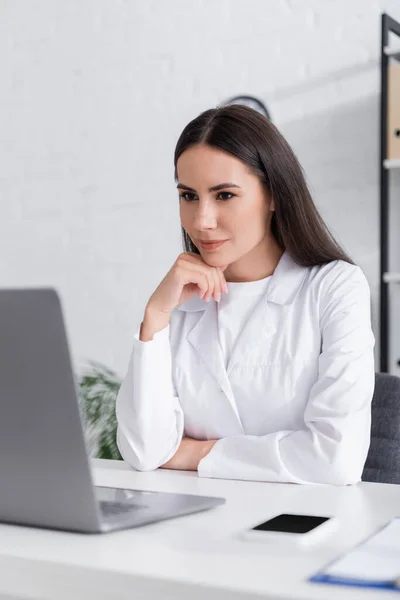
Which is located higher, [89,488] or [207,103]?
[207,103]

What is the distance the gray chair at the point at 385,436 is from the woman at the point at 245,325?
124 mm

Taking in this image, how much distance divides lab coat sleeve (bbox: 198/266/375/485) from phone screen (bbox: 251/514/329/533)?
1.22 feet

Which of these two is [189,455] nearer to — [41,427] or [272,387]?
[272,387]

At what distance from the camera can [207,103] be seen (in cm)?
310

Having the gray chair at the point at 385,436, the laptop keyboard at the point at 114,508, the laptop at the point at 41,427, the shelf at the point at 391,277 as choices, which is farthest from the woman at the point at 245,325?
the shelf at the point at 391,277

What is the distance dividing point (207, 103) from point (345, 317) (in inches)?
67.4

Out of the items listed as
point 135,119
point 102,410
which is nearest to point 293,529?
point 102,410

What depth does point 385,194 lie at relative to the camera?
8.36ft

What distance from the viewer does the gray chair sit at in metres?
1.63

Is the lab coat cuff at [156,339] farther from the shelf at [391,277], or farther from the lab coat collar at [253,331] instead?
the shelf at [391,277]

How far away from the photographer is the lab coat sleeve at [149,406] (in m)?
1.52

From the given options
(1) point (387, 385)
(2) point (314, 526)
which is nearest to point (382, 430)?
(1) point (387, 385)

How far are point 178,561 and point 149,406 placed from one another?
0.76 m

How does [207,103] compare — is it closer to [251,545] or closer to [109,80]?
[109,80]
